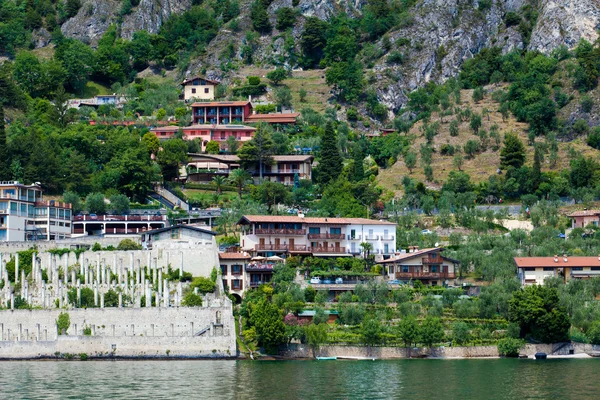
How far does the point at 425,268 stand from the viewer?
338ft

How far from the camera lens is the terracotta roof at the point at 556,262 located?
10106cm

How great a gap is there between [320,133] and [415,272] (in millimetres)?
45534

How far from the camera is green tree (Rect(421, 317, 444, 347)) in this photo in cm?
8675

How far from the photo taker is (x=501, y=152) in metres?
134

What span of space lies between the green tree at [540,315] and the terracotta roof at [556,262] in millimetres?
10529

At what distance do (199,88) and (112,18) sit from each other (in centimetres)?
3499

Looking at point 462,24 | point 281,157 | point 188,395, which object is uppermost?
point 462,24

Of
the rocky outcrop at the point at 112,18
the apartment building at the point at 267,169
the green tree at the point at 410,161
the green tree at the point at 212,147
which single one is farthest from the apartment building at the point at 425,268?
the rocky outcrop at the point at 112,18

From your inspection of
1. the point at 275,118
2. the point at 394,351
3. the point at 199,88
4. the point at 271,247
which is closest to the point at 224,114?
the point at 275,118

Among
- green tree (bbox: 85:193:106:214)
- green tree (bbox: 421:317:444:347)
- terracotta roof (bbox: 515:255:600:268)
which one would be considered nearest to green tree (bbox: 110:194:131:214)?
green tree (bbox: 85:193:106:214)

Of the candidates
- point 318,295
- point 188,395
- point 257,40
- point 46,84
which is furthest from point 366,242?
point 257,40

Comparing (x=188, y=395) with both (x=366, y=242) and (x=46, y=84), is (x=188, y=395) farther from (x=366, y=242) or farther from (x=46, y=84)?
(x=46, y=84)

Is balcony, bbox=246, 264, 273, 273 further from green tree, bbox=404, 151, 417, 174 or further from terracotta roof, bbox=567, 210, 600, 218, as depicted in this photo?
green tree, bbox=404, 151, 417, 174

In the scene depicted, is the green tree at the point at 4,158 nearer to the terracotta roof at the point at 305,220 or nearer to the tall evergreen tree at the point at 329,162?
the terracotta roof at the point at 305,220
